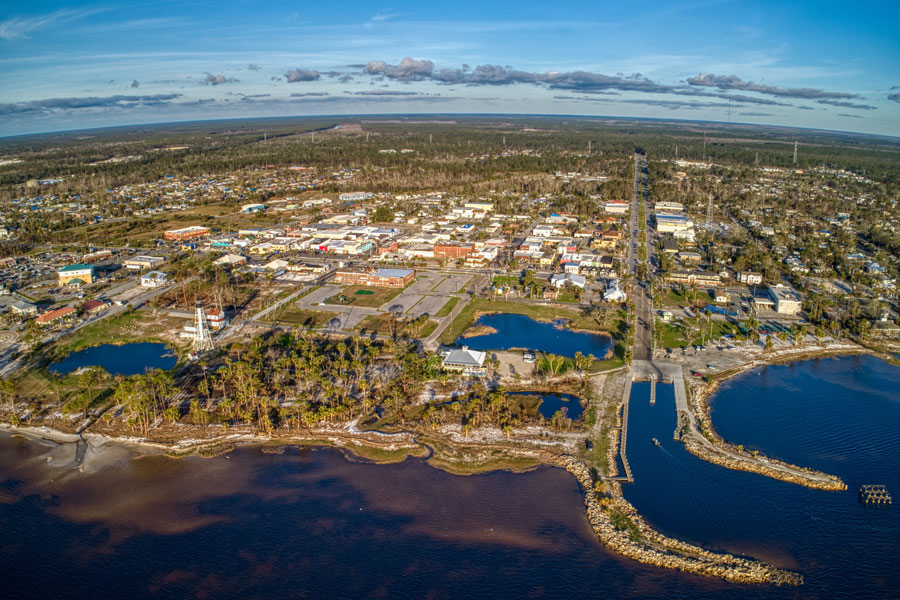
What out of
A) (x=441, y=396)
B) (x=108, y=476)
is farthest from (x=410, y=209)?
(x=108, y=476)

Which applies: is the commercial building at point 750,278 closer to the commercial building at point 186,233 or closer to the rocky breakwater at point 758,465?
the rocky breakwater at point 758,465

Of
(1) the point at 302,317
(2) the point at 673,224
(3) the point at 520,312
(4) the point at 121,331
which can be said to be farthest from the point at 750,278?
(4) the point at 121,331

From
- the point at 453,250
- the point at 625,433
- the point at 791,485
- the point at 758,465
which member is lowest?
the point at 791,485

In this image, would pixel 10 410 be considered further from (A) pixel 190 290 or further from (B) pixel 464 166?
(B) pixel 464 166

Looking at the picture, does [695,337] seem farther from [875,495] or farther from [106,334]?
[106,334]

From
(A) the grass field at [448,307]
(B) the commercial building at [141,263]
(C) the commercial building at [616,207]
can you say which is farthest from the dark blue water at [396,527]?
(C) the commercial building at [616,207]

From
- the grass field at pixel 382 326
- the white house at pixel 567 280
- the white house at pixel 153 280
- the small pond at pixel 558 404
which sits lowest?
the small pond at pixel 558 404
